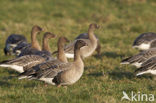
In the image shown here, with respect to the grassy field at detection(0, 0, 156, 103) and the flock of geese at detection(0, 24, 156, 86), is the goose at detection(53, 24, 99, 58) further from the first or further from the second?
the grassy field at detection(0, 0, 156, 103)

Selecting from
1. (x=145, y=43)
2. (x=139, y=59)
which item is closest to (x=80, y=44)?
(x=139, y=59)

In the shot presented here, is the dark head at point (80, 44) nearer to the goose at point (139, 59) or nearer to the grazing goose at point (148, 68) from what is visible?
the grazing goose at point (148, 68)

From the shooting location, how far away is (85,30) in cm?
2056

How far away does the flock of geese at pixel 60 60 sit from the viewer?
8820 mm

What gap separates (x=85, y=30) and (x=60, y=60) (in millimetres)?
10236

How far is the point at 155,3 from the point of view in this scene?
29.8 m

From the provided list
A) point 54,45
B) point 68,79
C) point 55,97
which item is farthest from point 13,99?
point 54,45

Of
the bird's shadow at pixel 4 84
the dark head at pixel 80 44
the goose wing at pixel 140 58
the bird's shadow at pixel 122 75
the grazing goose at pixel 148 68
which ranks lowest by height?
the bird's shadow at pixel 122 75

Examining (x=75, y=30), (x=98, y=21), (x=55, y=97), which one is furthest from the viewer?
(x=98, y=21)

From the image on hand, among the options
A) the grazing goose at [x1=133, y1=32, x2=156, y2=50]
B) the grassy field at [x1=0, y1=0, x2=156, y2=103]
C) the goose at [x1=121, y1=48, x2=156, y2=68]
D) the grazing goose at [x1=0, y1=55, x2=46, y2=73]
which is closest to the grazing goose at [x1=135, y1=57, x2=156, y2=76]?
the grassy field at [x1=0, y1=0, x2=156, y2=103]

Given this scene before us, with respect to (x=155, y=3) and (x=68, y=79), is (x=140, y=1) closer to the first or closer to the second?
(x=155, y=3)

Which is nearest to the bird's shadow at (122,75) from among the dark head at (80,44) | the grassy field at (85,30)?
the grassy field at (85,30)

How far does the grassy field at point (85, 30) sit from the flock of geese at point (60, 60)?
31 centimetres

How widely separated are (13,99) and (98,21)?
17653 mm
